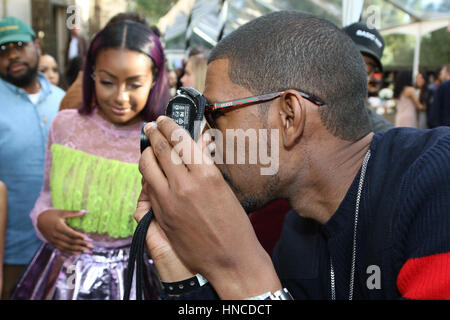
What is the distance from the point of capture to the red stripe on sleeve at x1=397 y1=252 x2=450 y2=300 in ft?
2.73

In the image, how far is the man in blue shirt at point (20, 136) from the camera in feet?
8.52

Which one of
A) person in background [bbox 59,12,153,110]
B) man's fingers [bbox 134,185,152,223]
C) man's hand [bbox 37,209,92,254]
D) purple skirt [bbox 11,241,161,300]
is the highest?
person in background [bbox 59,12,153,110]

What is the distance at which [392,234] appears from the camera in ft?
3.41

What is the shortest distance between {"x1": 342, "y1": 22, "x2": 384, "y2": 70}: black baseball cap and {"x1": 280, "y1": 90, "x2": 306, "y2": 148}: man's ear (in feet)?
5.27

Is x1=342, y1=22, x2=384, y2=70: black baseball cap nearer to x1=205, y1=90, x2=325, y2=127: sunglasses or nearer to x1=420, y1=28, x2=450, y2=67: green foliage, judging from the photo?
x1=205, y1=90, x2=325, y2=127: sunglasses

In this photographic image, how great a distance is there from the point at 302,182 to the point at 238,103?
334 millimetres

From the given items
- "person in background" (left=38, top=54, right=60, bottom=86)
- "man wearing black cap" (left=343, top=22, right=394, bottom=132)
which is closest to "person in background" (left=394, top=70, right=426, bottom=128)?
"man wearing black cap" (left=343, top=22, right=394, bottom=132)

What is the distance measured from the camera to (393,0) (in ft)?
31.3

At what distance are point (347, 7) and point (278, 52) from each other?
2.63m

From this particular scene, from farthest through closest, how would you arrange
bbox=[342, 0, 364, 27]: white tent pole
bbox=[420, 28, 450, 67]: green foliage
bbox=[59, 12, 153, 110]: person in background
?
bbox=[420, 28, 450, 67]: green foliage
bbox=[342, 0, 364, 27]: white tent pole
bbox=[59, 12, 153, 110]: person in background

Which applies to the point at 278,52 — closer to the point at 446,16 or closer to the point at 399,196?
the point at 399,196

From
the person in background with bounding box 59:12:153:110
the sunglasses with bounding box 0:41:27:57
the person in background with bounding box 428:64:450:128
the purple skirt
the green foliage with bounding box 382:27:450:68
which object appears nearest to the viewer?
the purple skirt

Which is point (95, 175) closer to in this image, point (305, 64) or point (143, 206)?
point (143, 206)

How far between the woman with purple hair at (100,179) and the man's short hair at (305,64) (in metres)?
0.81
